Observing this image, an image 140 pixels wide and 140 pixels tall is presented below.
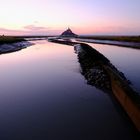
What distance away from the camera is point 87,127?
27.8ft

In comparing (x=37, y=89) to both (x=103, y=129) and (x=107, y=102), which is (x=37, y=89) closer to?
(x=107, y=102)

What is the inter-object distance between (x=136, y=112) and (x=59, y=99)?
16.0 ft

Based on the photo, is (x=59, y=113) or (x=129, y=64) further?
(x=129, y=64)

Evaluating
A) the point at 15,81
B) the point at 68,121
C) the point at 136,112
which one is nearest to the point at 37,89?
the point at 15,81

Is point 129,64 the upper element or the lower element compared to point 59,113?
lower

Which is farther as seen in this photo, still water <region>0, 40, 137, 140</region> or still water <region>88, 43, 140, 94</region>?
still water <region>88, 43, 140, 94</region>

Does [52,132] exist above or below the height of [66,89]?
above

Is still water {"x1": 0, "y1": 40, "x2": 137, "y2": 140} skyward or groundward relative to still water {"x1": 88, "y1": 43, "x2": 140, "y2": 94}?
skyward

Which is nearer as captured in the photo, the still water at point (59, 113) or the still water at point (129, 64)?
the still water at point (59, 113)

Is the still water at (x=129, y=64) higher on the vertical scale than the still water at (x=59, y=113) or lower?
lower

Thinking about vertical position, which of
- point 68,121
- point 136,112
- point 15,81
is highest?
point 136,112

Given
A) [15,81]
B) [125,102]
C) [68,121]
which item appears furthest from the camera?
[15,81]

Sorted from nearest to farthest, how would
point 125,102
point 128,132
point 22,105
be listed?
point 128,132
point 125,102
point 22,105

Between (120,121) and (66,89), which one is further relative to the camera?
(66,89)
